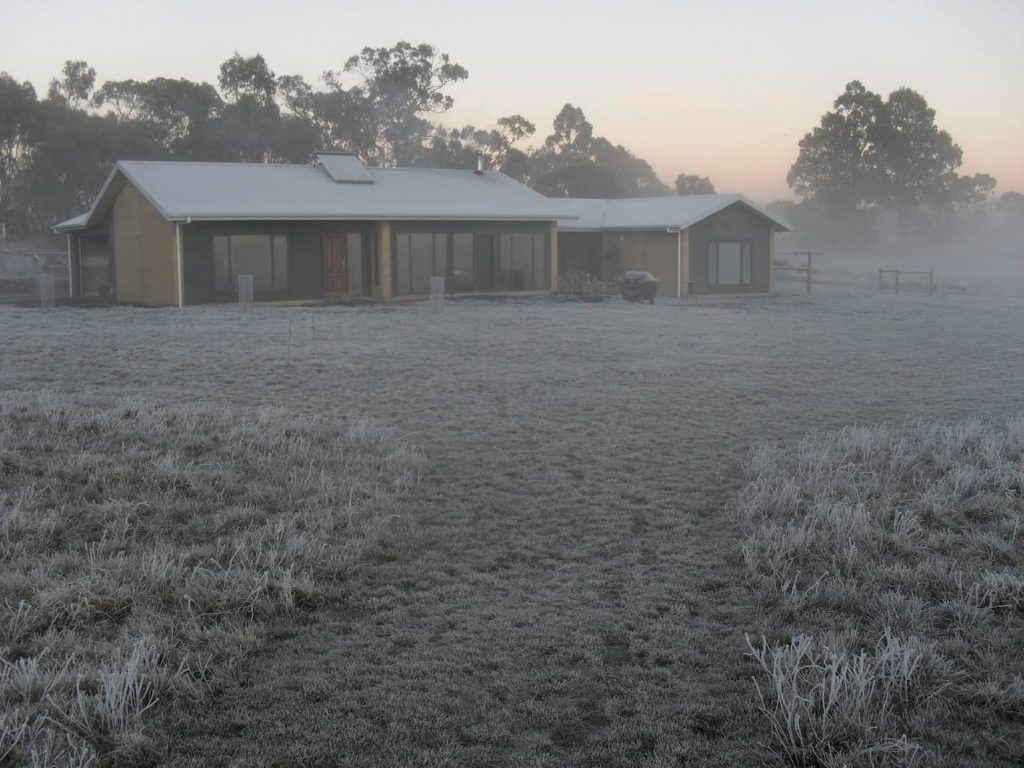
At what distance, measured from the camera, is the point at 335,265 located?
27875 millimetres

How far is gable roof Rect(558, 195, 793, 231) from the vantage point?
3195 centimetres

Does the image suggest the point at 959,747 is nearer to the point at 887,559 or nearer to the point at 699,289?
the point at 887,559

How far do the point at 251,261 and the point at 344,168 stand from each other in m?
5.40

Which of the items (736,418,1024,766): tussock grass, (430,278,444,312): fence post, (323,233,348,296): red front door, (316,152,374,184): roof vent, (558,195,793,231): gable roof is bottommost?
(736,418,1024,766): tussock grass

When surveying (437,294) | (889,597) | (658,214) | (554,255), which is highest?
(658,214)

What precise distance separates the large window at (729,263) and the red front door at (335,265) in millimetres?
12042

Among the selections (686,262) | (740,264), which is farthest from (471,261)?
(740,264)

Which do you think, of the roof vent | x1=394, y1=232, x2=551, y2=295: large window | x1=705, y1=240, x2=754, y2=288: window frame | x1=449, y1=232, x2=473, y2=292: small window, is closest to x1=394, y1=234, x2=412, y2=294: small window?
x1=394, y1=232, x2=551, y2=295: large window

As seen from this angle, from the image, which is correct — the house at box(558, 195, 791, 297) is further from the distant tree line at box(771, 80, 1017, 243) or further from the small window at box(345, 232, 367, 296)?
the distant tree line at box(771, 80, 1017, 243)

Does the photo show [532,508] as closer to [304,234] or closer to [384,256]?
[304,234]

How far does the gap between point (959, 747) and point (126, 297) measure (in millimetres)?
26944

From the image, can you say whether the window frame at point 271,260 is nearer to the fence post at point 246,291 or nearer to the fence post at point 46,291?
the fence post at point 246,291

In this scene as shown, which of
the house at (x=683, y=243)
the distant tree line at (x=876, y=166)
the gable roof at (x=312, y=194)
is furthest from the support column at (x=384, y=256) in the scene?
the distant tree line at (x=876, y=166)

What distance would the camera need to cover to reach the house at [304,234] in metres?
25.1
